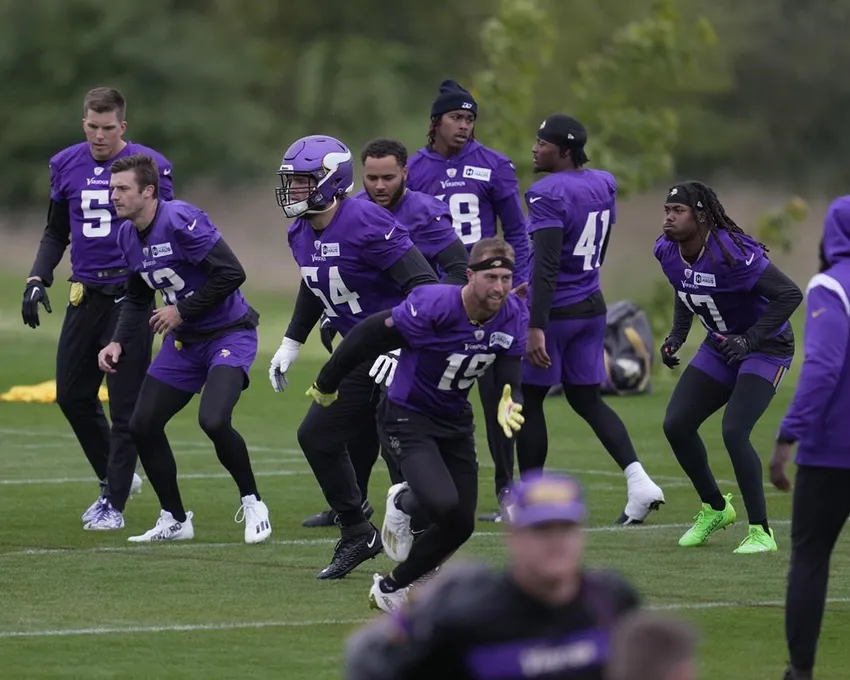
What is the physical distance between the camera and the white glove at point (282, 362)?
1042 cm

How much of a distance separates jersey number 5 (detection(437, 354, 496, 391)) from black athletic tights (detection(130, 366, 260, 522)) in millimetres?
2187

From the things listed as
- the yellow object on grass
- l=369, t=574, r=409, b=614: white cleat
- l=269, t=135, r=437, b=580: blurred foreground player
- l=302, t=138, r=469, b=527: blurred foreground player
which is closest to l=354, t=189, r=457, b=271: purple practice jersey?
l=302, t=138, r=469, b=527: blurred foreground player

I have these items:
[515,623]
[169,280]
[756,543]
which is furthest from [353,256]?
[515,623]

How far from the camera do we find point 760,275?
1051 centimetres

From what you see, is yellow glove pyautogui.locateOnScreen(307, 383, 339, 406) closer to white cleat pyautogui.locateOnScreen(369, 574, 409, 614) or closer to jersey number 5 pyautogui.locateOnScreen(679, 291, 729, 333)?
white cleat pyautogui.locateOnScreen(369, 574, 409, 614)

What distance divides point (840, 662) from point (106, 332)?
18.9 feet

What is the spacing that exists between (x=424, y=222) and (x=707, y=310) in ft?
5.50

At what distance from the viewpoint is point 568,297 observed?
39.0 feet

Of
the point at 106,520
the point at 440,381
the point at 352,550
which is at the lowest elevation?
the point at 106,520

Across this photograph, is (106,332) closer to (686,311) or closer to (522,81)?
(686,311)

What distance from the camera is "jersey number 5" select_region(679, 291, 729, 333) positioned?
35.0ft

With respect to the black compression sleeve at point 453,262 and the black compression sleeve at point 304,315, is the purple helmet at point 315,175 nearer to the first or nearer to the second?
the black compression sleeve at point 304,315

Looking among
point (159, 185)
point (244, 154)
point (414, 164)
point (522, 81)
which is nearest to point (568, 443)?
point (414, 164)

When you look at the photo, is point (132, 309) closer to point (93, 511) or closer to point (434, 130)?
point (93, 511)
